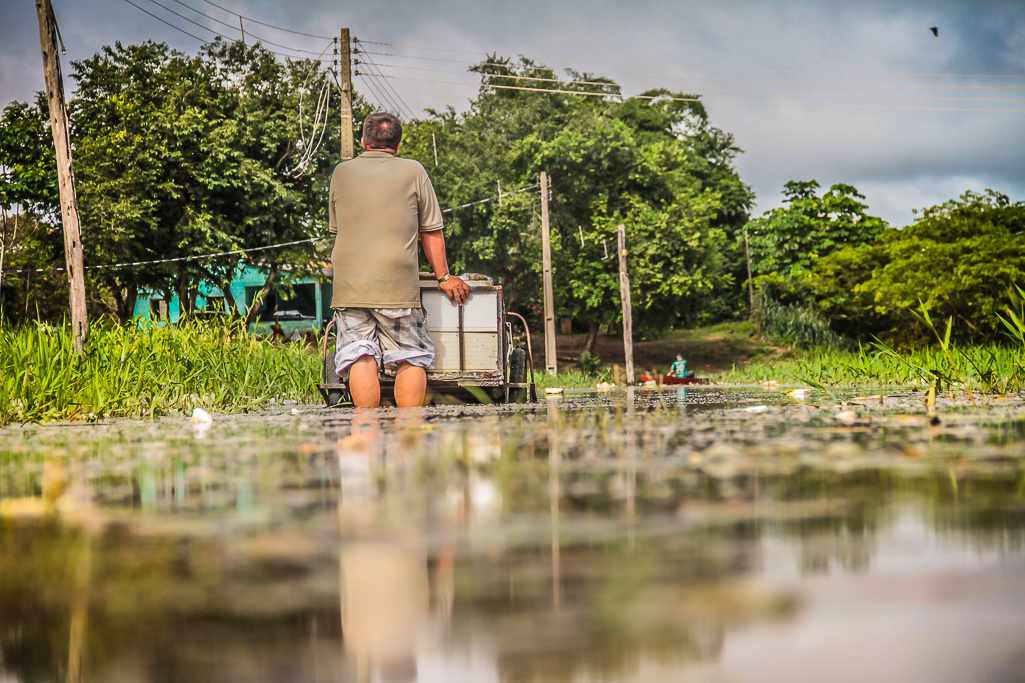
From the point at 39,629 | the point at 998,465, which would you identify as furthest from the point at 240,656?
the point at 998,465

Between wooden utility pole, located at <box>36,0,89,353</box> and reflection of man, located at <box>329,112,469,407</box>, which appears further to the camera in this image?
wooden utility pole, located at <box>36,0,89,353</box>

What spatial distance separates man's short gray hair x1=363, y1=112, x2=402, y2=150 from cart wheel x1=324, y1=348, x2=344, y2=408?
1.90 meters

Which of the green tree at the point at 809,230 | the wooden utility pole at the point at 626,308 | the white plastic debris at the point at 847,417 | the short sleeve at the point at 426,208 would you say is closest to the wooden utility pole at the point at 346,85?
the wooden utility pole at the point at 626,308

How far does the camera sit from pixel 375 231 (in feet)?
17.3

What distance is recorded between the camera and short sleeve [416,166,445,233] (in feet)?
17.8

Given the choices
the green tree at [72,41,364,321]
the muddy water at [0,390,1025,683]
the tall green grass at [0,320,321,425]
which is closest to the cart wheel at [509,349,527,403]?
the tall green grass at [0,320,321,425]

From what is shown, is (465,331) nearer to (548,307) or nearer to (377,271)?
(377,271)

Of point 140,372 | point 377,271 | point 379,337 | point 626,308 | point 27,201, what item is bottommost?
point 140,372

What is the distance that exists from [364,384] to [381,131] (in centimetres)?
175

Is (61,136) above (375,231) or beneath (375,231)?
above

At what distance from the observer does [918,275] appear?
2380 cm

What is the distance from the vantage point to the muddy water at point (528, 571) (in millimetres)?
685

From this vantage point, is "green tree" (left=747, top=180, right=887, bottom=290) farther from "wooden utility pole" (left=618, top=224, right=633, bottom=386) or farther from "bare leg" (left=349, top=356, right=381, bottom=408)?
"bare leg" (left=349, top=356, right=381, bottom=408)

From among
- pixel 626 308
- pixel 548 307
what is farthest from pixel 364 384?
pixel 626 308
